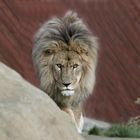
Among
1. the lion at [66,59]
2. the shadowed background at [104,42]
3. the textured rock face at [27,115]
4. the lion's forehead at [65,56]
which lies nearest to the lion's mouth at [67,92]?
the lion at [66,59]

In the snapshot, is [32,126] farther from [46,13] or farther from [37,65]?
[46,13]

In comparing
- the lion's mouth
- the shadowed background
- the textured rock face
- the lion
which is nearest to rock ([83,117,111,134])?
the shadowed background

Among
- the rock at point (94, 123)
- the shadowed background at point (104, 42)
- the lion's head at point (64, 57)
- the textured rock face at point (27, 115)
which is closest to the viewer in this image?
the textured rock face at point (27, 115)

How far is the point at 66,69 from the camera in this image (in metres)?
8.84

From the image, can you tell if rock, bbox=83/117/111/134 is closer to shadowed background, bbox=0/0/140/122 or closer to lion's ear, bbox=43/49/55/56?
shadowed background, bbox=0/0/140/122

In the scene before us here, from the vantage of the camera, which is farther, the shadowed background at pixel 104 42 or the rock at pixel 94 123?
the rock at pixel 94 123

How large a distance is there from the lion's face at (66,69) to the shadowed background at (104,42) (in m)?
3.65

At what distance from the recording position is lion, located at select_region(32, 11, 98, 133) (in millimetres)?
8789

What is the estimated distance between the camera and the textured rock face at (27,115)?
6.07 m

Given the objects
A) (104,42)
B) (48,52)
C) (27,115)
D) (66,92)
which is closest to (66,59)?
(48,52)

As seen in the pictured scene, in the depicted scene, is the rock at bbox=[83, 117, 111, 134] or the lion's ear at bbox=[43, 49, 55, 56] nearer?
the lion's ear at bbox=[43, 49, 55, 56]

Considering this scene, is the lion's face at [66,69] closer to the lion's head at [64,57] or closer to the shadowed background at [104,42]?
the lion's head at [64,57]

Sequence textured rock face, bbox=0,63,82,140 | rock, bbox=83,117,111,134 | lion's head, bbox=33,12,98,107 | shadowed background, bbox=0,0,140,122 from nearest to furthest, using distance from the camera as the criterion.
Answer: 1. textured rock face, bbox=0,63,82,140
2. lion's head, bbox=33,12,98,107
3. shadowed background, bbox=0,0,140,122
4. rock, bbox=83,117,111,134

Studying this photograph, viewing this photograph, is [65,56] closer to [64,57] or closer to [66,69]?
[64,57]
